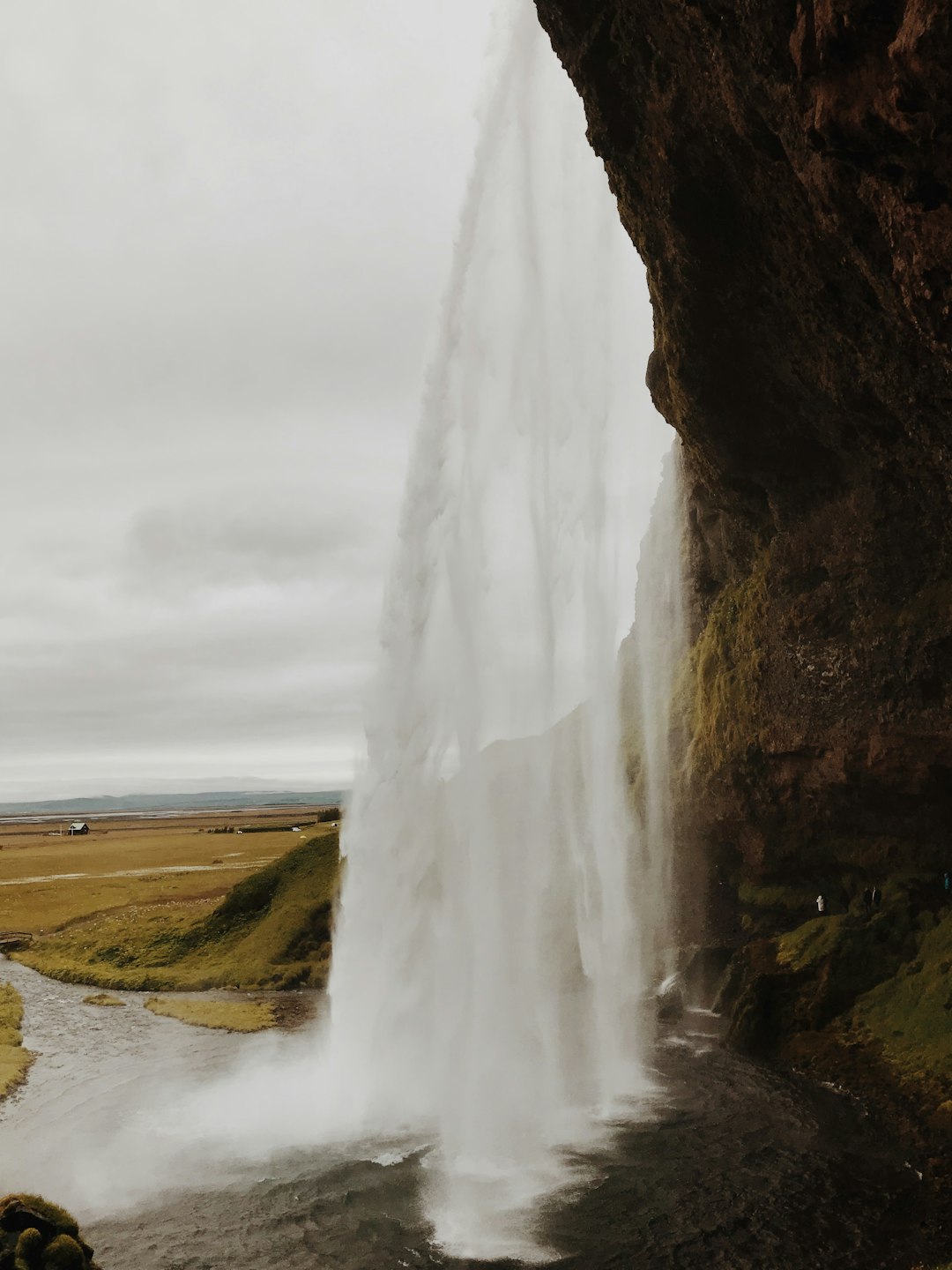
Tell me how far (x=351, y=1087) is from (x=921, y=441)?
883 inches

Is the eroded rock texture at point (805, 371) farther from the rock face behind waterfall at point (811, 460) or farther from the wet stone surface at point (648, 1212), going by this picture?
the wet stone surface at point (648, 1212)

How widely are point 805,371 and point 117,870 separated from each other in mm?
78383

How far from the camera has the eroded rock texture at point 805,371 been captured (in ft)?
48.0

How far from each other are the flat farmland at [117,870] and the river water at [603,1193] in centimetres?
3720

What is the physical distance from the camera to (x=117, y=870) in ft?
270

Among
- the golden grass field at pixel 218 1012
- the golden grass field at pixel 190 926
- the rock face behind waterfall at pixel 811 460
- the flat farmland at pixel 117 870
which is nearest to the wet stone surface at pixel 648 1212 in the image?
the rock face behind waterfall at pixel 811 460

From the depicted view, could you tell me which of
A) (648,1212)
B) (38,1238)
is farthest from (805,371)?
(38,1238)

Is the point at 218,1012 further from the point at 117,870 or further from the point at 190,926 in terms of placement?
the point at 117,870

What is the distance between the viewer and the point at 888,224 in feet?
50.5

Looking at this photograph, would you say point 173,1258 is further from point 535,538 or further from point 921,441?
point 921,441

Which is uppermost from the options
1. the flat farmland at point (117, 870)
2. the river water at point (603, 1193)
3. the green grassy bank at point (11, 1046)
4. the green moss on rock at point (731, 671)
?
the green moss on rock at point (731, 671)

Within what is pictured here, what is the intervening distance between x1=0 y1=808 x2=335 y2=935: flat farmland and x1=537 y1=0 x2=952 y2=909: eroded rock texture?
139ft

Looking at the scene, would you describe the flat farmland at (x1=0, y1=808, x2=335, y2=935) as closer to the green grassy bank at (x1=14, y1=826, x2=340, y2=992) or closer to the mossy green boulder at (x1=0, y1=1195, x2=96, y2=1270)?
the green grassy bank at (x1=14, y1=826, x2=340, y2=992)

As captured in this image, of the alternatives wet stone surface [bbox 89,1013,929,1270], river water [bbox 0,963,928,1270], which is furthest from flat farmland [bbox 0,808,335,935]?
wet stone surface [bbox 89,1013,929,1270]
